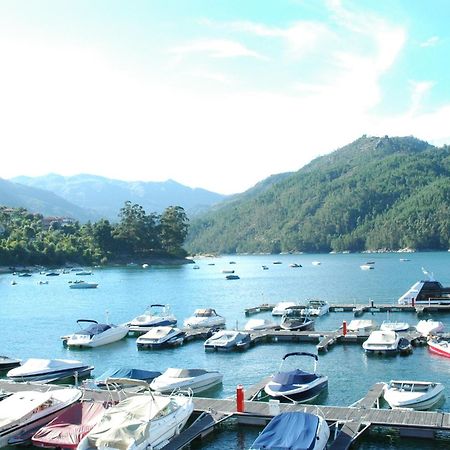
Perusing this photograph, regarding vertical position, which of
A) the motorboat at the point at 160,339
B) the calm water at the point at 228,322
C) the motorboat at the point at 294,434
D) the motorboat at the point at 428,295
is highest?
the motorboat at the point at 428,295

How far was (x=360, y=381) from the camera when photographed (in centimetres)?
4103

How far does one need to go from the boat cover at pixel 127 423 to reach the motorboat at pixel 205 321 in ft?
118

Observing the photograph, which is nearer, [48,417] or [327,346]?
[48,417]

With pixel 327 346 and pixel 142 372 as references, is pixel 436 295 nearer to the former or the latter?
pixel 327 346

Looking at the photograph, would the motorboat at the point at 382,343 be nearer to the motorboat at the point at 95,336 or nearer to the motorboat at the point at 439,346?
the motorboat at the point at 439,346

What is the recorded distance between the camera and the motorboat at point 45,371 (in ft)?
135

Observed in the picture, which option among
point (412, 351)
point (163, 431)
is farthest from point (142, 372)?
point (412, 351)

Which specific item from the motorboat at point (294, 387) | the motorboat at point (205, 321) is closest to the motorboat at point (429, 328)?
the motorboat at point (205, 321)

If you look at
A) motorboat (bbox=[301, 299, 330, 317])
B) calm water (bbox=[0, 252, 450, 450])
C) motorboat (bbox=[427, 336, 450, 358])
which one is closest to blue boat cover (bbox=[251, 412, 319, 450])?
calm water (bbox=[0, 252, 450, 450])

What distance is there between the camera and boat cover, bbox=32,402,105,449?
26.7 m

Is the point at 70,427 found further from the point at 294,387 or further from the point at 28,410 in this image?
the point at 294,387

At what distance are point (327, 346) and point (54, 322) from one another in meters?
39.3

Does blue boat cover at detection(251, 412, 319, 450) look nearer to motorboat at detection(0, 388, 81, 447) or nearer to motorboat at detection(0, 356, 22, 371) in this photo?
motorboat at detection(0, 388, 81, 447)

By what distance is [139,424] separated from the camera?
2558 centimetres
